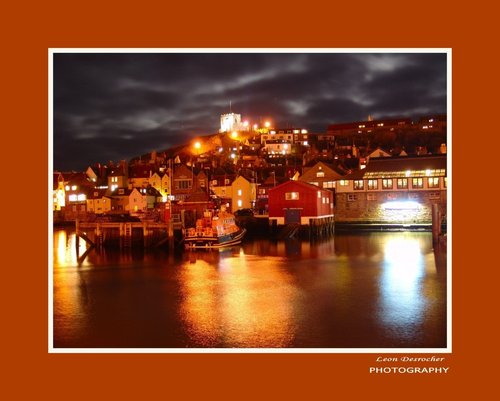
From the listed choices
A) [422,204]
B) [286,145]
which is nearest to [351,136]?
[286,145]

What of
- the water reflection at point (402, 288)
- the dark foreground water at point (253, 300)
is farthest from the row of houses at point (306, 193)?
the water reflection at point (402, 288)

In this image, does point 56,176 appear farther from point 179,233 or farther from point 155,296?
point 155,296

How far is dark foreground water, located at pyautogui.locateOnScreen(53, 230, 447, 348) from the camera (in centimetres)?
1140

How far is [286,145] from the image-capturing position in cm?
7900

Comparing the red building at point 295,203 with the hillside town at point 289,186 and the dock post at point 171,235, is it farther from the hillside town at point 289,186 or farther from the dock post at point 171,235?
the dock post at point 171,235

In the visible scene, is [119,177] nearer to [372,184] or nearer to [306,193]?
[306,193]

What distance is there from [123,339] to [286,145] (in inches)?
2720

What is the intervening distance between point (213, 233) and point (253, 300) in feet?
47.5

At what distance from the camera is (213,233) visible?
29.3 m

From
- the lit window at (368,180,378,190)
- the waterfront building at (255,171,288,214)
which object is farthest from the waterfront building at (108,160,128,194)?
the lit window at (368,180,378,190)

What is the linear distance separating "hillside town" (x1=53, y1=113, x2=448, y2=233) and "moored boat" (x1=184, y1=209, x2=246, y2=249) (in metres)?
1.51

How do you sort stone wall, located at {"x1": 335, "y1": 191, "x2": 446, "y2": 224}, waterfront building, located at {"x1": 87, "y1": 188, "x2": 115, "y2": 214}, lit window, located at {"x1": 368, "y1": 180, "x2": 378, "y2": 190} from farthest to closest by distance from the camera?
waterfront building, located at {"x1": 87, "y1": 188, "x2": 115, "y2": 214}
lit window, located at {"x1": 368, "y1": 180, "x2": 378, "y2": 190}
stone wall, located at {"x1": 335, "y1": 191, "x2": 446, "y2": 224}

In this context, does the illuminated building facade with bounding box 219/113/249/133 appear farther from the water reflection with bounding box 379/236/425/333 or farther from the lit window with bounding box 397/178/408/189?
the water reflection with bounding box 379/236/425/333

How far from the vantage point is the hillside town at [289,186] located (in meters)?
36.8
